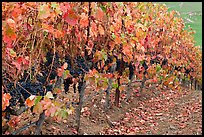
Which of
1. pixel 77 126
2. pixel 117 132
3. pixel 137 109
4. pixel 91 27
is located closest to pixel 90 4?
pixel 91 27

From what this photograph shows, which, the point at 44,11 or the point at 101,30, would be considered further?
the point at 101,30

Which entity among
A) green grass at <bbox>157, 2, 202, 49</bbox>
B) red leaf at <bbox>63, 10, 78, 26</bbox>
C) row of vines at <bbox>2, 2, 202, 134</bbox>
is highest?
red leaf at <bbox>63, 10, 78, 26</bbox>

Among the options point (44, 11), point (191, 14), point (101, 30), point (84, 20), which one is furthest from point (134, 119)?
point (191, 14)

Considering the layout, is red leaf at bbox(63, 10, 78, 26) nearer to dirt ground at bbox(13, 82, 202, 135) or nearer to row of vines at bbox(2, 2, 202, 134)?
row of vines at bbox(2, 2, 202, 134)

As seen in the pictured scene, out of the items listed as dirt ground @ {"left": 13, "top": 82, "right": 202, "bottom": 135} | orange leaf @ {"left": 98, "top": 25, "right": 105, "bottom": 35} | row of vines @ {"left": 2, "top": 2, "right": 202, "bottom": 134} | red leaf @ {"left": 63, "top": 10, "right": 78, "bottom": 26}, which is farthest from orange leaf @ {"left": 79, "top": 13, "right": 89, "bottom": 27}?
dirt ground @ {"left": 13, "top": 82, "right": 202, "bottom": 135}

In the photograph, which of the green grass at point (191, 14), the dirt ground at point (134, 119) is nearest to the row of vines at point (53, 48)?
the dirt ground at point (134, 119)

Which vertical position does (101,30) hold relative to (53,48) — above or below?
above

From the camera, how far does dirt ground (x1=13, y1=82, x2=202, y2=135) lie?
22.7ft

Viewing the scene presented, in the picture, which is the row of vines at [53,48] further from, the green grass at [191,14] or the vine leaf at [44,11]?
the green grass at [191,14]

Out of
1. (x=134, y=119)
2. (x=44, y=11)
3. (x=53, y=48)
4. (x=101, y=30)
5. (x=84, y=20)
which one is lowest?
(x=134, y=119)

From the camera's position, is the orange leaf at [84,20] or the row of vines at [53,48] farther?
the orange leaf at [84,20]

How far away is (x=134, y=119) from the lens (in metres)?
8.76

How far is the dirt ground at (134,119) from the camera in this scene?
6.91 metres

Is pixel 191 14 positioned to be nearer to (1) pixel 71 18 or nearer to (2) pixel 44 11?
(1) pixel 71 18
